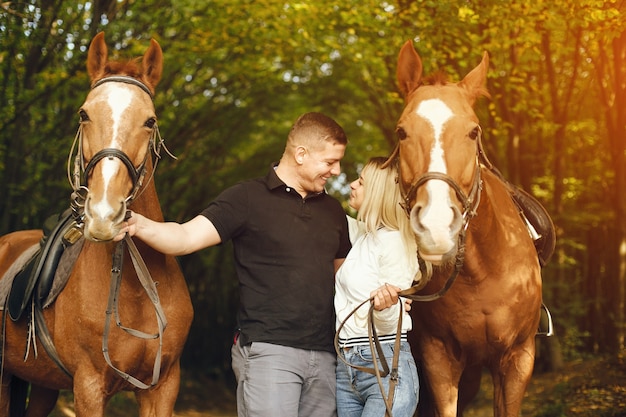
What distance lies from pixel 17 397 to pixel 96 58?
10.3ft

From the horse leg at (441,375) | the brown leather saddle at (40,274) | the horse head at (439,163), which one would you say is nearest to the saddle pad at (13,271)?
the brown leather saddle at (40,274)

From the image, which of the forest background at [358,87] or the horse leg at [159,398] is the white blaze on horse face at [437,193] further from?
the forest background at [358,87]

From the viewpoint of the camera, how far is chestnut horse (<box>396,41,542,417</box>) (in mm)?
3838

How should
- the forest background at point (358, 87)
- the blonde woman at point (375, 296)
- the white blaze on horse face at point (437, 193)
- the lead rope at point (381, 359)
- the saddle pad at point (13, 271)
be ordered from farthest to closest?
1. the forest background at point (358, 87)
2. the saddle pad at point (13, 271)
3. the blonde woman at point (375, 296)
4. the lead rope at point (381, 359)
5. the white blaze on horse face at point (437, 193)

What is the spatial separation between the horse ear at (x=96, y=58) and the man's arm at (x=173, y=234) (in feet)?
3.12

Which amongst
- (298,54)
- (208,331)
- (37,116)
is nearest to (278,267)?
(37,116)

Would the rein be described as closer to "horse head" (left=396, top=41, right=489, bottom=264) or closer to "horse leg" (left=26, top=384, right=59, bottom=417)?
"horse head" (left=396, top=41, right=489, bottom=264)

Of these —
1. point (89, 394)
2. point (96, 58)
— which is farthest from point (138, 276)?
point (96, 58)

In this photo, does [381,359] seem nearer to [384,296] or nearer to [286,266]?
[384,296]

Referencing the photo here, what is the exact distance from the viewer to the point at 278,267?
168 inches

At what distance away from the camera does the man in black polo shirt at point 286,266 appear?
4.06m

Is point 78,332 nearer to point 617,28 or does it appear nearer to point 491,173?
point 491,173

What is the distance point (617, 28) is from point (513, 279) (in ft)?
Result: 11.3

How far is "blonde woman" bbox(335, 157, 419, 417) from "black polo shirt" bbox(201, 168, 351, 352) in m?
0.18
